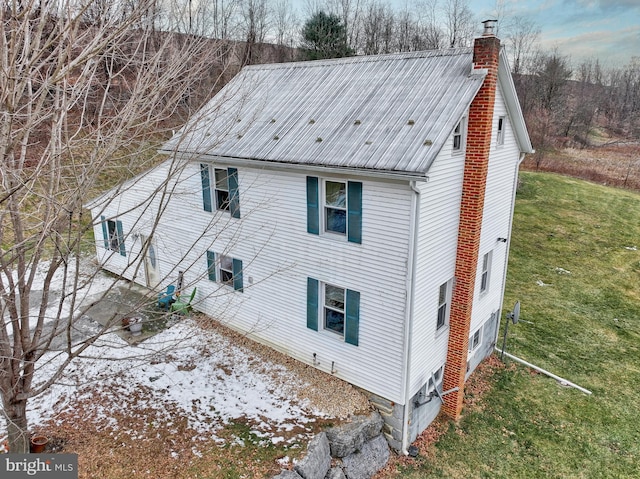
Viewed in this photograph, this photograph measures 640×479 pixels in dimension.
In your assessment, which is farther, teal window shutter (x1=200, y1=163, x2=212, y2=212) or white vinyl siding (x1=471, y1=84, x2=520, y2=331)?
teal window shutter (x1=200, y1=163, x2=212, y2=212)

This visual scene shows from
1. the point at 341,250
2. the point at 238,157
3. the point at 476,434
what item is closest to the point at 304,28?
the point at 238,157

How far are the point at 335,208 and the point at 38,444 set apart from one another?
7427 millimetres

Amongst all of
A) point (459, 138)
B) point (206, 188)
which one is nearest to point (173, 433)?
point (206, 188)

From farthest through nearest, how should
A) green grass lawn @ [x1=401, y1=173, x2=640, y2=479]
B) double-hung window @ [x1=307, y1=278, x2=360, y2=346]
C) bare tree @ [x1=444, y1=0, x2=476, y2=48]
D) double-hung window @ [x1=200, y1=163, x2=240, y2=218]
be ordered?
bare tree @ [x1=444, y1=0, x2=476, y2=48], double-hung window @ [x1=200, y1=163, x2=240, y2=218], green grass lawn @ [x1=401, y1=173, x2=640, y2=479], double-hung window @ [x1=307, y1=278, x2=360, y2=346]

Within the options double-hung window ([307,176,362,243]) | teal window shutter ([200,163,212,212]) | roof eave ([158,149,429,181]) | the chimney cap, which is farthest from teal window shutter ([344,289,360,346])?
the chimney cap

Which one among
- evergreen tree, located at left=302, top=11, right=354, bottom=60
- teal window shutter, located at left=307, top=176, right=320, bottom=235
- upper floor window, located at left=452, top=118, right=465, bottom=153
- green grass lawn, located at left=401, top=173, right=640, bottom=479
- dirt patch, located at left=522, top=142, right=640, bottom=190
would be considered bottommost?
green grass lawn, located at left=401, top=173, right=640, bottom=479

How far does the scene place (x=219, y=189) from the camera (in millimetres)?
12148

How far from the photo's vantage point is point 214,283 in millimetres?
13258

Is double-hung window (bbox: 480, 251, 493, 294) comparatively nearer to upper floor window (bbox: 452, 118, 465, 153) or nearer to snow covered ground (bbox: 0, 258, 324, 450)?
upper floor window (bbox: 452, 118, 465, 153)

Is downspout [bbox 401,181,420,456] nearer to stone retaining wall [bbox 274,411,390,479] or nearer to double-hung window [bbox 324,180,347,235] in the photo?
stone retaining wall [bbox 274,411,390,479]

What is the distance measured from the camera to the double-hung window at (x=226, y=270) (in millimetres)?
12224

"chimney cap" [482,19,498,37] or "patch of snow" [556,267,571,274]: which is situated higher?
"chimney cap" [482,19,498,37]

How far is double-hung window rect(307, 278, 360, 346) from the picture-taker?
9.98 meters

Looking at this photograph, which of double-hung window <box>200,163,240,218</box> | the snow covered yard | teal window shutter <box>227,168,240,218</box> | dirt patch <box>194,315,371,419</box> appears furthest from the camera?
double-hung window <box>200,163,240,218</box>
